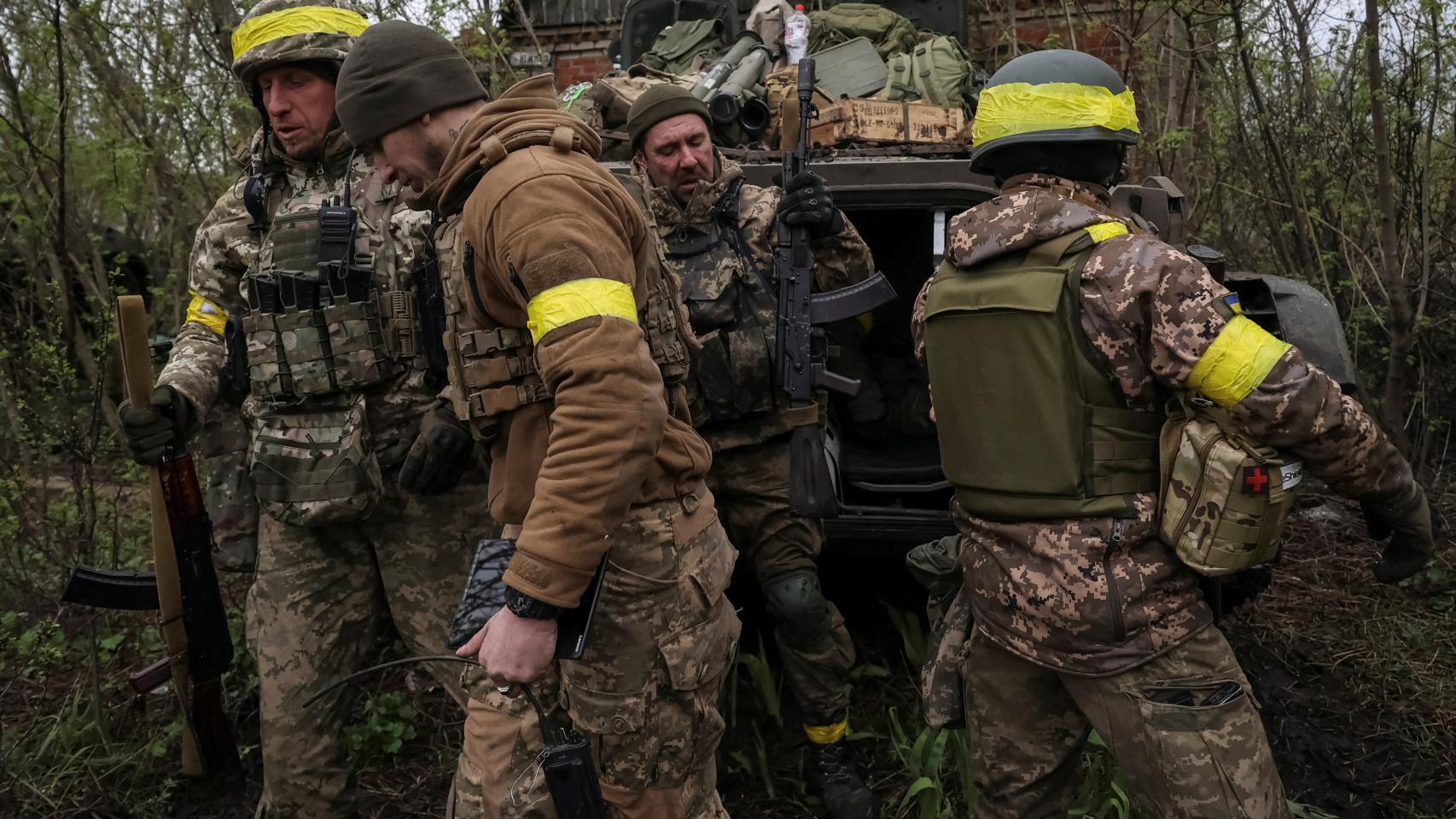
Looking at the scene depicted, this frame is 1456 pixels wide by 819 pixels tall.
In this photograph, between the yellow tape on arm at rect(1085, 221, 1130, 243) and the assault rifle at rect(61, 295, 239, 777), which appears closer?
the yellow tape on arm at rect(1085, 221, 1130, 243)

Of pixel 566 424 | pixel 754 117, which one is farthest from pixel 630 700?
pixel 754 117

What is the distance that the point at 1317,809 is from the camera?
3.07 meters

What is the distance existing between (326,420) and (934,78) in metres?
3.49

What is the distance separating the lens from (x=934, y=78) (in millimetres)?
5117

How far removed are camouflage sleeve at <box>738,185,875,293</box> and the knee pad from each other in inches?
41.9

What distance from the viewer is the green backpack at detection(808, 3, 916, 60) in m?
5.87

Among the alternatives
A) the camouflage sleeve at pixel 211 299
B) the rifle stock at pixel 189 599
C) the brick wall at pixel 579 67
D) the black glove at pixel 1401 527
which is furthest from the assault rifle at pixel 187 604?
the brick wall at pixel 579 67

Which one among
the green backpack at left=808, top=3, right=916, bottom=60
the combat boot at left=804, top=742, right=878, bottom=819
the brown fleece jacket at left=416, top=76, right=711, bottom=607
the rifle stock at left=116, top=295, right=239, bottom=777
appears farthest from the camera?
the green backpack at left=808, top=3, right=916, bottom=60

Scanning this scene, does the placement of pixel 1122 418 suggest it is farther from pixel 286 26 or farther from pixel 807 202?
pixel 286 26

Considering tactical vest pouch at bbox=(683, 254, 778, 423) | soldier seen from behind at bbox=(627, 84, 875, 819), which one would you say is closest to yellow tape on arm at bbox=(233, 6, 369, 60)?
soldier seen from behind at bbox=(627, 84, 875, 819)

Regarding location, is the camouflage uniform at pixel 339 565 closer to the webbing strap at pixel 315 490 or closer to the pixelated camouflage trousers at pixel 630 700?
the webbing strap at pixel 315 490

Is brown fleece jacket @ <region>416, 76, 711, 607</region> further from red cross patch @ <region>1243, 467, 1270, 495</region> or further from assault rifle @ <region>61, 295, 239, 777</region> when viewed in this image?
assault rifle @ <region>61, 295, 239, 777</region>

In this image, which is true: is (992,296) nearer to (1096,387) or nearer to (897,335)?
(1096,387)

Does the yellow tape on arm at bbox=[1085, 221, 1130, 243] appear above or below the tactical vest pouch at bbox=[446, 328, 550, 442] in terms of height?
above
